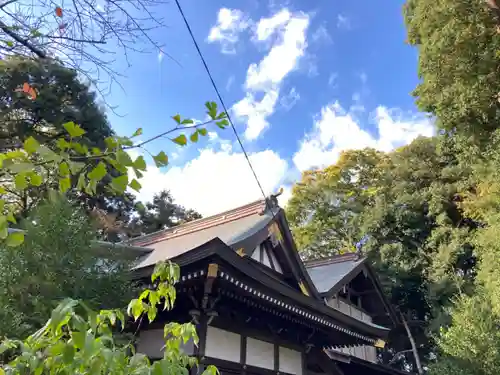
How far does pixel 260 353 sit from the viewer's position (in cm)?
670

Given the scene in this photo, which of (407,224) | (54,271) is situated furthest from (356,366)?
(54,271)

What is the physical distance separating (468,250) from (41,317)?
642 inches

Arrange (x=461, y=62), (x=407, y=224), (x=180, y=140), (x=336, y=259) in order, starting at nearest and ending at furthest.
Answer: (x=180, y=140) < (x=461, y=62) < (x=336, y=259) < (x=407, y=224)

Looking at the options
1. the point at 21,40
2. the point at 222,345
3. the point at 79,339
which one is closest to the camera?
the point at 79,339

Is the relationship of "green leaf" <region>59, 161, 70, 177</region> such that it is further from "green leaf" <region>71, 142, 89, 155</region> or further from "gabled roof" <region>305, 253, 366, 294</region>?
"gabled roof" <region>305, 253, 366, 294</region>

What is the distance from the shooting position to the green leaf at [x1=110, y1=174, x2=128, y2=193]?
1230 mm

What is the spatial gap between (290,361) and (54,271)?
16.1 feet

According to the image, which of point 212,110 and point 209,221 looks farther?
point 209,221

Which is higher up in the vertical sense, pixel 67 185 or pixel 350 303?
pixel 350 303

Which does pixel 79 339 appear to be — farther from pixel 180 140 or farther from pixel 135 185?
pixel 180 140

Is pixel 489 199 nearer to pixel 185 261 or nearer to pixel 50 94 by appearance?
pixel 185 261

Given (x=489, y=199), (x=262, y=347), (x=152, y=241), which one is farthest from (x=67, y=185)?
(x=489, y=199)

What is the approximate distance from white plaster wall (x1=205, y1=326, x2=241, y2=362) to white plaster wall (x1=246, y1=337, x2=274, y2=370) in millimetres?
336

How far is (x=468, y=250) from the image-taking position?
1605 centimetres
